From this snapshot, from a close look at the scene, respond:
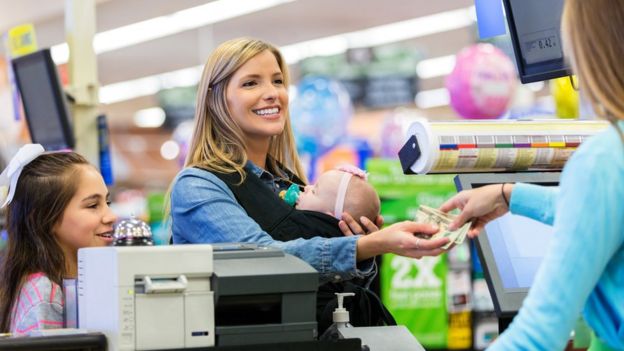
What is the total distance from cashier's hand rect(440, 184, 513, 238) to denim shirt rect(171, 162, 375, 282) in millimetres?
435

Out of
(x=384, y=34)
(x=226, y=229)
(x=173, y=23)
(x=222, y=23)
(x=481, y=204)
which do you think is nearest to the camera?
(x=481, y=204)

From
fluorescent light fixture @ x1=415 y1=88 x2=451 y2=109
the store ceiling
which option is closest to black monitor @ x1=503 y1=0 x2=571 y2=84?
the store ceiling

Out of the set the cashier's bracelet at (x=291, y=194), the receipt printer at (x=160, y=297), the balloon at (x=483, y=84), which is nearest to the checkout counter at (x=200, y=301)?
the receipt printer at (x=160, y=297)

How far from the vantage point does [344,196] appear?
3.06 m

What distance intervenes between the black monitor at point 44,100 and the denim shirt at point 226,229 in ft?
9.48

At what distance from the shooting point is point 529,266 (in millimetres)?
2850

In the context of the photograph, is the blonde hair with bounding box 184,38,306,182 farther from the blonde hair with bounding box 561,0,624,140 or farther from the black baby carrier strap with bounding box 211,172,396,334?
the blonde hair with bounding box 561,0,624,140

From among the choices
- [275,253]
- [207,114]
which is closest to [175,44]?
[207,114]

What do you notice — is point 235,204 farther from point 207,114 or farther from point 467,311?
point 467,311

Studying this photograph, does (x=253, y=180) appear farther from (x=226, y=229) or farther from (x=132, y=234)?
(x=132, y=234)

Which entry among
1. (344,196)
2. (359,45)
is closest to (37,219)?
(344,196)

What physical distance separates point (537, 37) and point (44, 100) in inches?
145

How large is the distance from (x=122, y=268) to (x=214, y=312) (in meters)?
0.25

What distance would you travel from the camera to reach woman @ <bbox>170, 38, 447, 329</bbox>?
279 cm
